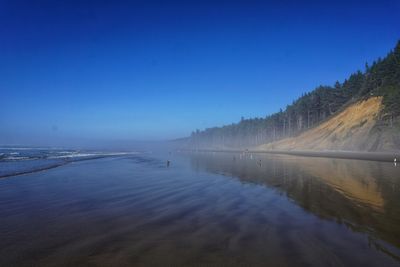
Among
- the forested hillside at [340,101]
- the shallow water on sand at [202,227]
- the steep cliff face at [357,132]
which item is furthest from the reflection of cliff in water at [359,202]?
the forested hillside at [340,101]

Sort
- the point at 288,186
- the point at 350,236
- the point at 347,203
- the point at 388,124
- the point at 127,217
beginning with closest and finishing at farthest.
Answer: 1. the point at 350,236
2. the point at 127,217
3. the point at 347,203
4. the point at 288,186
5. the point at 388,124

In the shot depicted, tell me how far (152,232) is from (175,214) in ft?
8.66

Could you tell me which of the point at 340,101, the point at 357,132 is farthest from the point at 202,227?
the point at 340,101

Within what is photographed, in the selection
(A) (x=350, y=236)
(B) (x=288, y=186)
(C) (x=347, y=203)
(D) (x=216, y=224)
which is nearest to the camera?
(A) (x=350, y=236)

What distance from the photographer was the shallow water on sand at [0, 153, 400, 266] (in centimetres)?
759

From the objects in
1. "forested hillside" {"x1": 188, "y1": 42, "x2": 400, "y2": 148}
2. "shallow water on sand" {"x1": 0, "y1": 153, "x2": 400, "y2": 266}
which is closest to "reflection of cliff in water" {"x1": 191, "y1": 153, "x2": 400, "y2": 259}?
"shallow water on sand" {"x1": 0, "y1": 153, "x2": 400, "y2": 266}

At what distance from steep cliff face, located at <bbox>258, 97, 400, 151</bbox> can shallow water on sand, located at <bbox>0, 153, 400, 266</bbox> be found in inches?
1755

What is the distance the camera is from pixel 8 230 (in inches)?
392

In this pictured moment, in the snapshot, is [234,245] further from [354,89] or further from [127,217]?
[354,89]

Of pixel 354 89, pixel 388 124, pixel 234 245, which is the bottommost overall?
pixel 234 245

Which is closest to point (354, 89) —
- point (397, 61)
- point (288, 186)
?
point (397, 61)

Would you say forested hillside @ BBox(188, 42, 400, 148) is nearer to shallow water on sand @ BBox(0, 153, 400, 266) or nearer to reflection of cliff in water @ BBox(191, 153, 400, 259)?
reflection of cliff in water @ BBox(191, 153, 400, 259)

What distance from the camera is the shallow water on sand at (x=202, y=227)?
299 inches

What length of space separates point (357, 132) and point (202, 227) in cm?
6455
